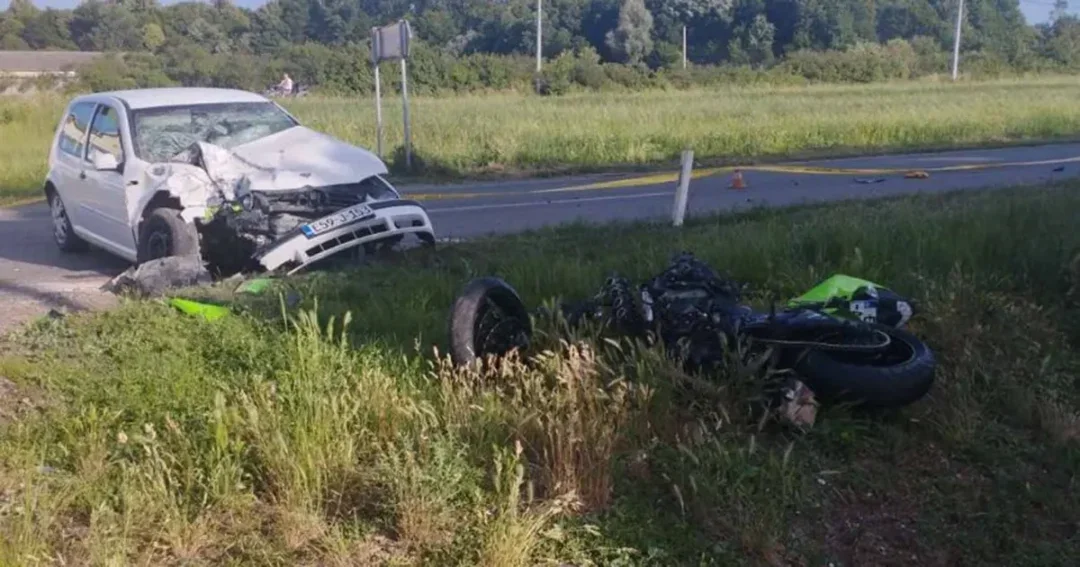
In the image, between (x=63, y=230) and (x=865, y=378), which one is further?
(x=63, y=230)

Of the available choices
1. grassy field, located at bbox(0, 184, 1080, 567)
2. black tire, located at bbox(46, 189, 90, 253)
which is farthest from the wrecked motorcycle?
black tire, located at bbox(46, 189, 90, 253)

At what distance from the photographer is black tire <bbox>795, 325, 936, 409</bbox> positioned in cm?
540

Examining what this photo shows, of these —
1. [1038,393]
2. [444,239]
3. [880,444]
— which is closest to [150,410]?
[880,444]

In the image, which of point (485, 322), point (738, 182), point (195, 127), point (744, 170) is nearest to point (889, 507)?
point (485, 322)

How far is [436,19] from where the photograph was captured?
2864 inches

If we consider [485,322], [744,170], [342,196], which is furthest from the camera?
[744,170]

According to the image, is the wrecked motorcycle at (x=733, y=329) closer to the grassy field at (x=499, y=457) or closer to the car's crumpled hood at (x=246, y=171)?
the grassy field at (x=499, y=457)

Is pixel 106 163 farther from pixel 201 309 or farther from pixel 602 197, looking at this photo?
pixel 602 197

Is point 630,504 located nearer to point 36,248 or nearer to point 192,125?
point 192,125

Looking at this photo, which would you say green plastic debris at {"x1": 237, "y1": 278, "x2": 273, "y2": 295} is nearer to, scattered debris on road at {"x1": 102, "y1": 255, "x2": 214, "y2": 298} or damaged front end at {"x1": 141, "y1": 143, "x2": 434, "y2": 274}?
damaged front end at {"x1": 141, "y1": 143, "x2": 434, "y2": 274}

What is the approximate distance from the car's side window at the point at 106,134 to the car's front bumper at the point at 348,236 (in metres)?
2.38

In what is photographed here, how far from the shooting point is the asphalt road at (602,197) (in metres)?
11.0

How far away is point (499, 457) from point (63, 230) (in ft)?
29.6

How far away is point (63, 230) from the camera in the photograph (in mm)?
11984
